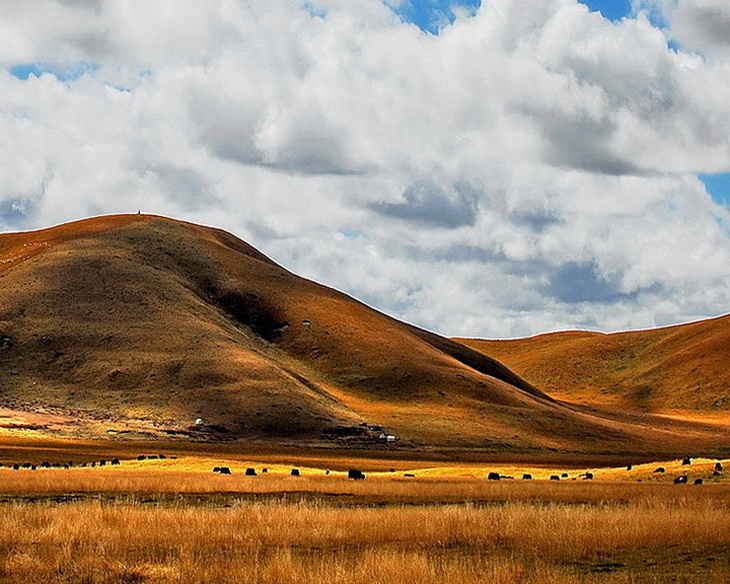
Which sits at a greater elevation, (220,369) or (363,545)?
(220,369)

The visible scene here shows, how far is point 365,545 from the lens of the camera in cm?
2459

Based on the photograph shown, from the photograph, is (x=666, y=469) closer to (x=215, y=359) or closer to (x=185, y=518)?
(x=185, y=518)

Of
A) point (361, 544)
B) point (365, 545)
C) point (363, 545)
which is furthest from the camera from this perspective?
point (361, 544)

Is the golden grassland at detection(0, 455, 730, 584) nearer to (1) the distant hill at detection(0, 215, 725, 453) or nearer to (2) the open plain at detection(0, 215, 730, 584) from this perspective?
(2) the open plain at detection(0, 215, 730, 584)

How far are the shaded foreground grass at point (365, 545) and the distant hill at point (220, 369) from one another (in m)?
95.5

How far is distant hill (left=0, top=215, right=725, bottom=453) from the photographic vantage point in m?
132

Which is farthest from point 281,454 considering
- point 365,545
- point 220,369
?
point 365,545

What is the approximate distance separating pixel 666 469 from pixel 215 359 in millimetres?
95110

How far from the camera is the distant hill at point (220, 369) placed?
132 meters

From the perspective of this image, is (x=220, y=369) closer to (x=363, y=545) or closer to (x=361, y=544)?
(x=361, y=544)

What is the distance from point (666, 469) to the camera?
60.7m

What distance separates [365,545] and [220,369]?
121 m

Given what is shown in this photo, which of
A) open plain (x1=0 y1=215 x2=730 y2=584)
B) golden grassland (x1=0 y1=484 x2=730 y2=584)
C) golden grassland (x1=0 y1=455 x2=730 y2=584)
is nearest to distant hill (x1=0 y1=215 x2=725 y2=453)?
open plain (x1=0 y1=215 x2=730 y2=584)

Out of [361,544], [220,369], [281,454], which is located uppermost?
[220,369]
